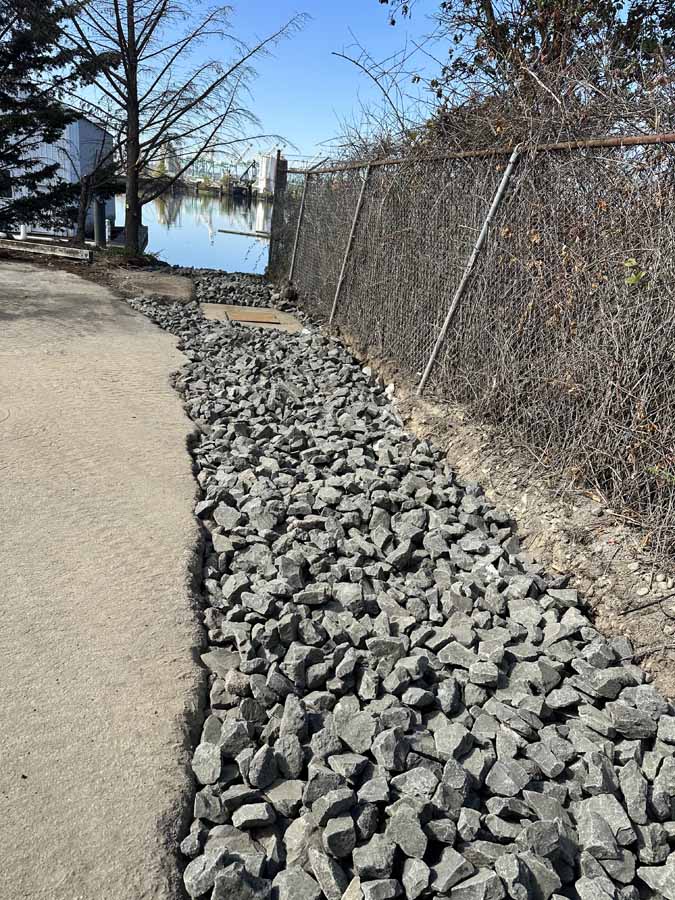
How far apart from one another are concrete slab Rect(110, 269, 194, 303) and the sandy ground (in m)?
4.92

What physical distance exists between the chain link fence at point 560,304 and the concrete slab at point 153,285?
16.4 ft

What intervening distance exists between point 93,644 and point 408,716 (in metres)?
1.18

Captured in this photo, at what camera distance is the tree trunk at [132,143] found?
12.0 m

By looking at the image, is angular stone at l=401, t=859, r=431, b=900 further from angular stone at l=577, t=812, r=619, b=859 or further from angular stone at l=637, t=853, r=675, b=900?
angular stone at l=637, t=853, r=675, b=900

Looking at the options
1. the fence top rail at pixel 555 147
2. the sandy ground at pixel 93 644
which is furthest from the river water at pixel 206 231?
the sandy ground at pixel 93 644

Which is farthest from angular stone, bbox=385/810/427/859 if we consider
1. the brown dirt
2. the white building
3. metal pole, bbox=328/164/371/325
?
the white building

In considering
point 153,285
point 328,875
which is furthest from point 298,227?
point 328,875

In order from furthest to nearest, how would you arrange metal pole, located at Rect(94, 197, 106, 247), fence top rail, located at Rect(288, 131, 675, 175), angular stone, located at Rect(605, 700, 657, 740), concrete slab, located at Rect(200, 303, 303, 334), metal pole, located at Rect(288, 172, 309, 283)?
metal pole, located at Rect(94, 197, 106, 247) < metal pole, located at Rect(288, 172, 309, 283) < concrete slab, located at Rect(200, 303, 303, 334) < fence top rail, located at Rect(288, 131, 675, 175) < angular stone, located at Rect(605, 700, 657, 740)

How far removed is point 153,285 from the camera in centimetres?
1021

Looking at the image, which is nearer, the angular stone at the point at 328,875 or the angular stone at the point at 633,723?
the angular stone at the point at 328,875

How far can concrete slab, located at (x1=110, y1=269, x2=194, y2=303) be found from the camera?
9315 mm

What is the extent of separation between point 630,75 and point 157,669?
3.92 meters

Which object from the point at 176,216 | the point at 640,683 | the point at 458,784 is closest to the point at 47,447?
the point at 458,784

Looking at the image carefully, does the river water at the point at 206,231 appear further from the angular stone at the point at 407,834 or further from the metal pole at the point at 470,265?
the angular stone at the point at 407,834
